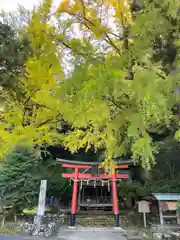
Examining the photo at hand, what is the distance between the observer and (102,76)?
2037 millimetres

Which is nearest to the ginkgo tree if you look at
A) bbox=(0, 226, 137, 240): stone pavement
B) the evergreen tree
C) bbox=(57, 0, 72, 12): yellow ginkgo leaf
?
→ bbox=(57, 0, 72, 12): yellow ginkgo leaf

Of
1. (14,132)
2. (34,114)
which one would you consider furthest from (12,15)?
(14,132)

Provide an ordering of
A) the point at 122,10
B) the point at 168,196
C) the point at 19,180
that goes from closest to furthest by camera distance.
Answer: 1. the point at 122,10
2. the point at 168,196
3. the point at 19,180

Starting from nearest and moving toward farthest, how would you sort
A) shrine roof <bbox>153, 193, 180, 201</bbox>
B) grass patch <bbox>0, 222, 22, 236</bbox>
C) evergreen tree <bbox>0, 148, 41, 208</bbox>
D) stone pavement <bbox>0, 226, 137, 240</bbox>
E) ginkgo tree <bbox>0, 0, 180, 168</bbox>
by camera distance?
1. ginkgo tree <bbox>0, 0, 180, 168</bbox>
2. stone pavement <bbox>0, 226, 137, 240</bbox>
3. grass patch <bbox>0, 222, 22, 236</bbox>
4. shrine roof <bbox>153, 193, 180, 201</bbox>
5. evergreen tree <bbox>0, 148, 41, 208</bbox>

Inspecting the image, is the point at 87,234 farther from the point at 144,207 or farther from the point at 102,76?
the point at 102,76

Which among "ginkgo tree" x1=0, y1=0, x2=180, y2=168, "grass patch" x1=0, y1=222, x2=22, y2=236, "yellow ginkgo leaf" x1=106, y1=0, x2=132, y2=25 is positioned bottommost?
"grass patch" x1=0, y1=222, x2=22, y2=236

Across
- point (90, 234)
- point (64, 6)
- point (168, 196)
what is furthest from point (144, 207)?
point (64, 6)

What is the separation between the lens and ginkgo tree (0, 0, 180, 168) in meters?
2.09

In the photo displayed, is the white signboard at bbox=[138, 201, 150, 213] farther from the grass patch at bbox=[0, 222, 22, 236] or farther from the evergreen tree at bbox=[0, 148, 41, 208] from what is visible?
the grass patch at bbox=[0, 222, 22, 236]

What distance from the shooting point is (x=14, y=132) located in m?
2.92

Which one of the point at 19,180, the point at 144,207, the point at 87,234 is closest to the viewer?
the point at 87,234

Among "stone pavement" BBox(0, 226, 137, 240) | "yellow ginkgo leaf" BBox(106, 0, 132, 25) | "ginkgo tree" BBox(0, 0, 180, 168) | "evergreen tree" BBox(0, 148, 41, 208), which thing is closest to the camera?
"ginkgo tree" BBox(0, 0, 180, 168)

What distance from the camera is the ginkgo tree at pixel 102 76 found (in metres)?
2.09

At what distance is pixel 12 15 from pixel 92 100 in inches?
90.8
